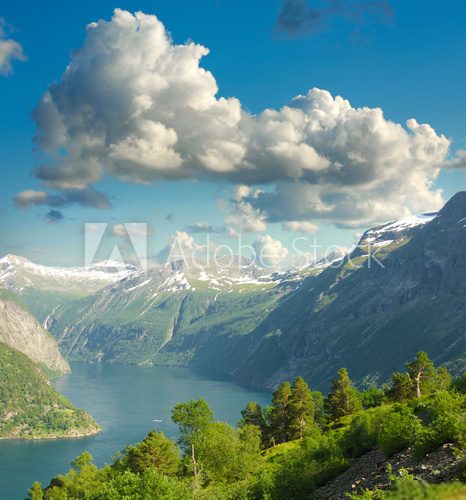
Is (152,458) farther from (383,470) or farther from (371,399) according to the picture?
(371,399)

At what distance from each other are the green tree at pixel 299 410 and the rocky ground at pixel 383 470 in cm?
6670

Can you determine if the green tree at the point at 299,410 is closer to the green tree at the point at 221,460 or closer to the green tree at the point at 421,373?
the green tree at the point at 421,373

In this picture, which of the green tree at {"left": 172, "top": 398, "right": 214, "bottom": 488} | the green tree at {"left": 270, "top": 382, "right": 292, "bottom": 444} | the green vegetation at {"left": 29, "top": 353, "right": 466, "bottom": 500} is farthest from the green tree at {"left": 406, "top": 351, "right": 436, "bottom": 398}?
the green tree at {"left": 172, "top": 398, "right": 214, "bottom": 488}

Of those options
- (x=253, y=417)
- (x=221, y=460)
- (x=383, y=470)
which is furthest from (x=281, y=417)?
(x=383, y=470)

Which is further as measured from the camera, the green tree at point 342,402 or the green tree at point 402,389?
the green tree at point 342,402

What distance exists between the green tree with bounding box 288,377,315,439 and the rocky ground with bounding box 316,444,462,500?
6670 centimetres

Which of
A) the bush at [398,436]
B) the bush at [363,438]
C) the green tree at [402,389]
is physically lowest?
the green tree at [402,389]

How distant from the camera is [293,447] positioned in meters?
90.1

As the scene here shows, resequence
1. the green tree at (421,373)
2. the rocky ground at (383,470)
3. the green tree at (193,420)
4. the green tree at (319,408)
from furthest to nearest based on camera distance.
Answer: the green tree at (319,408) < the green tree at (421,373) < the green tree at (193,420) < the rocky ground at (383,470)

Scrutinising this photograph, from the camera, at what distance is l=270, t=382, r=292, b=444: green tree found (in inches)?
4540

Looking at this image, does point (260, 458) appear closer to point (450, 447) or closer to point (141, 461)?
point (141, 461)

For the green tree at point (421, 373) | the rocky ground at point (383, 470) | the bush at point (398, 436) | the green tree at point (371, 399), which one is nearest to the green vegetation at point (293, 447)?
the bush at point (398, 436)

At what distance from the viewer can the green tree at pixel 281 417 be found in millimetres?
115312

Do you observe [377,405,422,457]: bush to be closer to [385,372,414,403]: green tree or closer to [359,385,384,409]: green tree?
[385,372,414,403]: green tree
